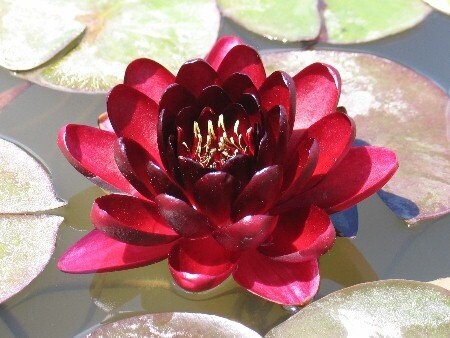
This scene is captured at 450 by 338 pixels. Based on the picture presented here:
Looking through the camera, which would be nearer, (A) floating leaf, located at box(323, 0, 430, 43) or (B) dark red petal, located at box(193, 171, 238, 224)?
(B) dark red petal, located at box(193, 171, 238, 224)

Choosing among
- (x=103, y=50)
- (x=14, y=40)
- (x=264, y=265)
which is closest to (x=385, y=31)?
(x=103, y=50)

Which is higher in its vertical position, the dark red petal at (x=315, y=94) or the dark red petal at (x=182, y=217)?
the dark red petal at (x=315, y=94)

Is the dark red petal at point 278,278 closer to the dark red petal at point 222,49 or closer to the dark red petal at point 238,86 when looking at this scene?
the dark red petal at point 238,86

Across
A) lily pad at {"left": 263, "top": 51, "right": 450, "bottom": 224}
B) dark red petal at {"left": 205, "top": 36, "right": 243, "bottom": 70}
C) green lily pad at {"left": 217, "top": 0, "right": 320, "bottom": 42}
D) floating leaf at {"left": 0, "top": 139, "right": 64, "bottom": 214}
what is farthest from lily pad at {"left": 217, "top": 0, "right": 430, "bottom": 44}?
floating leaf at {"left": 0, "top": 139, "right": 64, "bottom": 214}

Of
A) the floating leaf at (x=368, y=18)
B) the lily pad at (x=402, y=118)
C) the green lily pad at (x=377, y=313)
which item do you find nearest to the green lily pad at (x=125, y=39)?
the lily pad at (x=402, y=118)

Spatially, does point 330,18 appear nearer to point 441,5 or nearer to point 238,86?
point 441,5

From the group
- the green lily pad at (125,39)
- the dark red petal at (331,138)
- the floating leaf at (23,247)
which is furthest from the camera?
the green lily pad at (125,39)

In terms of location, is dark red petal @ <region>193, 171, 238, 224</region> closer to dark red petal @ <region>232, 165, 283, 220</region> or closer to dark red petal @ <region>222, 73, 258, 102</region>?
dark red petal @ <region>232, 165, 283, 220</region>
